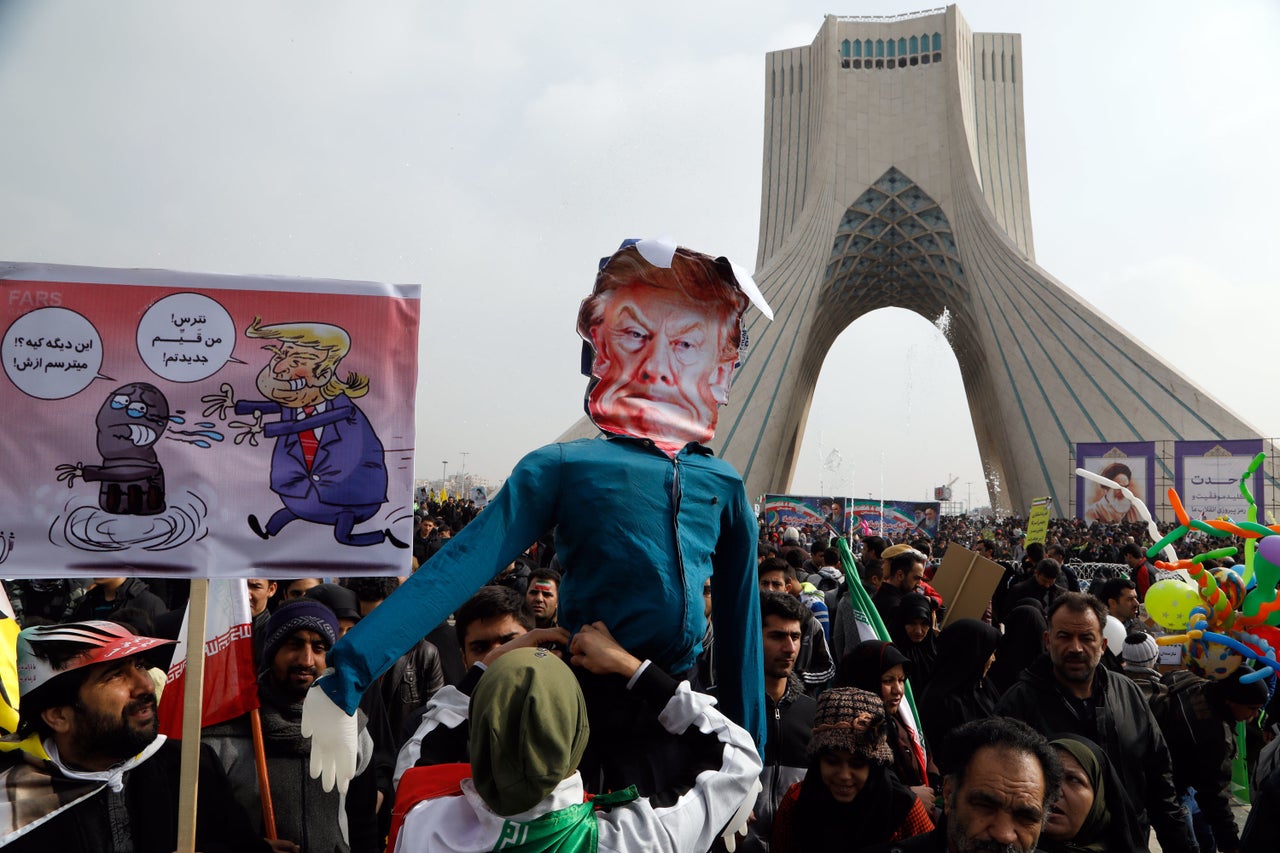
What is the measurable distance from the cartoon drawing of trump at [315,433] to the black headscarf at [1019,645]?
8.72 feet

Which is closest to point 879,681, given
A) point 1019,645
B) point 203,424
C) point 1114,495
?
point 1019,645

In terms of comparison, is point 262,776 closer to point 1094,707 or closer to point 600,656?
point 600,656

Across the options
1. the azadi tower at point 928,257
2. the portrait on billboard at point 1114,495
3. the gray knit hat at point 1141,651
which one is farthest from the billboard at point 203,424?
the azadi tower at point 928,257

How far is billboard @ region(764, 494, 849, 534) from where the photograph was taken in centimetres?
1234

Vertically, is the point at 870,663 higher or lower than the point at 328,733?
lower

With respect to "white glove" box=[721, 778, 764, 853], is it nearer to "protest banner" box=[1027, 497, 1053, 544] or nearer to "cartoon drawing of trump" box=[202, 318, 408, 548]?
"cartoon drawing of trump" box=[202, 318, 408, 548]

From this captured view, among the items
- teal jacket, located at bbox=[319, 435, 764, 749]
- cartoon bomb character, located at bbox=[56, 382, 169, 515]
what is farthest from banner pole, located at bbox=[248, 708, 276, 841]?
teal jacket, located at bbox=[319, 435, 764, 749]

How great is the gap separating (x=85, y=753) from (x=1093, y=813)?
215cm

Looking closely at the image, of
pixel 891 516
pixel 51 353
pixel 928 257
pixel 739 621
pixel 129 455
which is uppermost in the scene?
pixel 928 257

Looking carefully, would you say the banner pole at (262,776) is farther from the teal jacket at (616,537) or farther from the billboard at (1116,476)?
the billboard at (1116,476)

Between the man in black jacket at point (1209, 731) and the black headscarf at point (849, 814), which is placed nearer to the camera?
the black headscarf at point (849, 814)

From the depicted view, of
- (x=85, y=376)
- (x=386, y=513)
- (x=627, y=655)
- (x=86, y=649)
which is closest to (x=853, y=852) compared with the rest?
(x=627, y=655)

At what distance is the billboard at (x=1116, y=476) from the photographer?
13484 millimetres

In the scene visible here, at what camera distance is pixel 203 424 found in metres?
2.13
